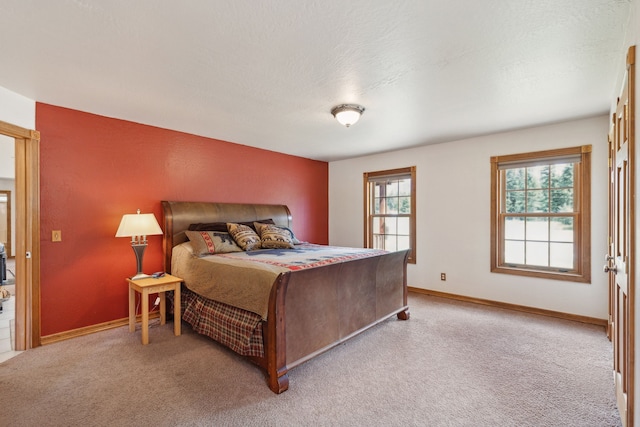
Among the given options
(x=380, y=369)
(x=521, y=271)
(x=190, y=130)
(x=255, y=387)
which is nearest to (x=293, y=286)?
(x=255, y=387)

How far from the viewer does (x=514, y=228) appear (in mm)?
4047

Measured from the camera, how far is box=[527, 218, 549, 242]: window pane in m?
3.81

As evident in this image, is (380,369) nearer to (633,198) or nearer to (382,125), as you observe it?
(633,198)

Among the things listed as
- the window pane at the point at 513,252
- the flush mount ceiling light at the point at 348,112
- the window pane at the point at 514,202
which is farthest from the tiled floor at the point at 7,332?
the window pane at the point at 514,202

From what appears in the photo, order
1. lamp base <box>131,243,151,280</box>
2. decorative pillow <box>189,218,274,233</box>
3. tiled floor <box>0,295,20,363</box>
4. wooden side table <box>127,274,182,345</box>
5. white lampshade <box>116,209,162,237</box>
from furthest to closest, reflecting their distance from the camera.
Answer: decorative pillow <box>189,218,274,233</box> < lamp base <box>131,243,151,280</box> < white lampshade <box>116,209,162,237</box> < wooden side table <box>127,274,182,345</box> < tiled floor <box>0,295,20,363</box>

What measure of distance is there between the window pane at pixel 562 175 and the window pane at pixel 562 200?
0.24ft

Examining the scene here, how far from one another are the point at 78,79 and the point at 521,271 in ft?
16.6

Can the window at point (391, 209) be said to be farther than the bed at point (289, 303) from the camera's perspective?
Yes

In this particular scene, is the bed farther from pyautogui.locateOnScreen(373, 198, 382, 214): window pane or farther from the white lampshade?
pyautogui.locateOnScreen(373, 198, 382, 214): window pane

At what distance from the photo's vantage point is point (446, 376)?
2354 millimetres

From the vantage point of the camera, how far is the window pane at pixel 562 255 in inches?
144

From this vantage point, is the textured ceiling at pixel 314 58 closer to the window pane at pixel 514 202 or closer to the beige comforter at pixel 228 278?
the window pane at pixel 514 202

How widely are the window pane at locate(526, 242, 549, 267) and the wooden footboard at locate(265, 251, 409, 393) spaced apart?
183 centimetres

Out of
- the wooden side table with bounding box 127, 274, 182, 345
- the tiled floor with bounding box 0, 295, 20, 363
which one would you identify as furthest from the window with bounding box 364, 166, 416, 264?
the tiled floor with bounding box 0, 295, 20, 363
